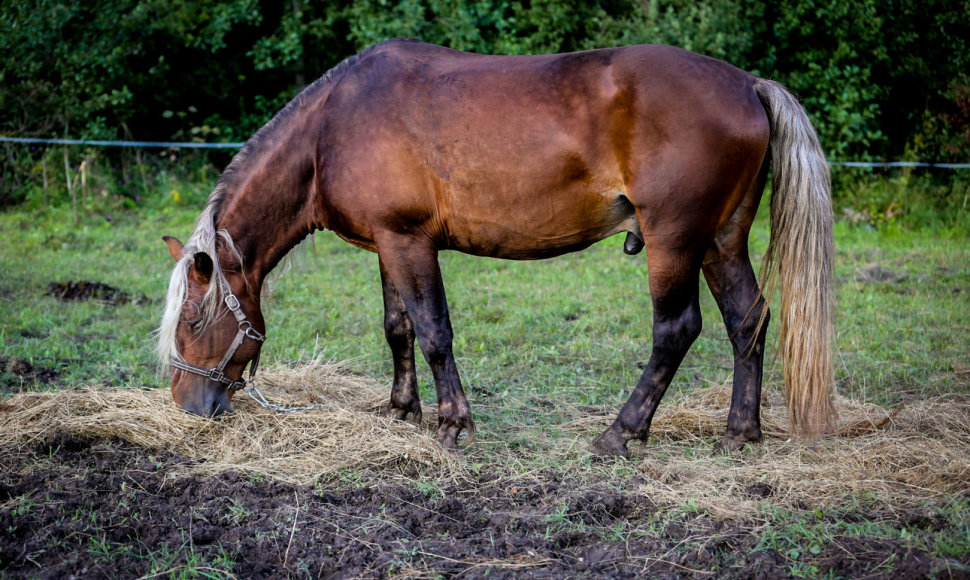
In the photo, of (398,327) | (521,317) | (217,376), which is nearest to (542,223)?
(398,327)

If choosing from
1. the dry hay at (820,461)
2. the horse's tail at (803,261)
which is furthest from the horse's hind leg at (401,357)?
the horse's tail at (803,261)

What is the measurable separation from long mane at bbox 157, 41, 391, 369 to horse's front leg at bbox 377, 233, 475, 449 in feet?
2.56

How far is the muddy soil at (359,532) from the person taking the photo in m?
2.57

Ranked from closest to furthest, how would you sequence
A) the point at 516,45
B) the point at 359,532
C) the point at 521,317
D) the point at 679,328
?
the point at 359,532 → the point at 679,328 → the point at 521,317 → the point at 516,45

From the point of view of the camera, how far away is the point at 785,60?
11891 millimetres

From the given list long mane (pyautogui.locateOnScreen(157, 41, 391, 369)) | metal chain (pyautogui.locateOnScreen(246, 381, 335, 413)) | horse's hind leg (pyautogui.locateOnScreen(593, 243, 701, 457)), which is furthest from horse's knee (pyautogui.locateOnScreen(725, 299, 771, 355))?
long mane (pyautogui.locateOnScreen(157, 41, 391, 369))

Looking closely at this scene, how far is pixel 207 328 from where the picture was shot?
12.5 feet

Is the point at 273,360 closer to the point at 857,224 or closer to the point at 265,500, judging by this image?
the point at 265,500

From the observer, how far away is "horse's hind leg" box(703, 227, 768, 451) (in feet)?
12.6

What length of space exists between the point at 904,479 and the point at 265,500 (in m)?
2.57

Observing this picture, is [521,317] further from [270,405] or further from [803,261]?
[803,261]

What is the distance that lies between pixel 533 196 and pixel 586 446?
1.22m

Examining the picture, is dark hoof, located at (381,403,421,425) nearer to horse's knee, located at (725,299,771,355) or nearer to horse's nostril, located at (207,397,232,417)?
horse's nostril, located at (207,397,232,417)

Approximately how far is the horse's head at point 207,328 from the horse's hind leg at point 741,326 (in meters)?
2.31
